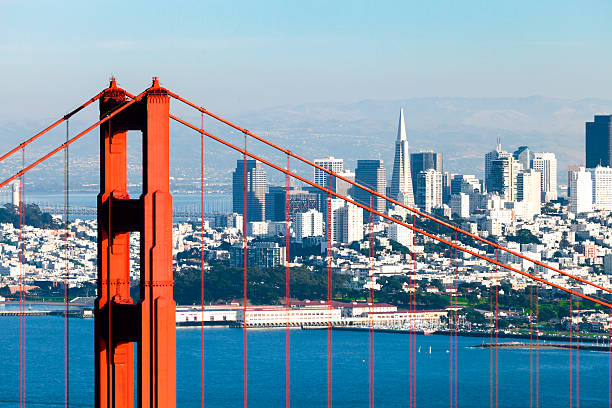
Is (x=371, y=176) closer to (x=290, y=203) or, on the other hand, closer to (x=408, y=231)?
(x=290, y=203)

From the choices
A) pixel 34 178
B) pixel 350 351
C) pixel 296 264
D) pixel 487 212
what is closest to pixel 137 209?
pixel 350 351

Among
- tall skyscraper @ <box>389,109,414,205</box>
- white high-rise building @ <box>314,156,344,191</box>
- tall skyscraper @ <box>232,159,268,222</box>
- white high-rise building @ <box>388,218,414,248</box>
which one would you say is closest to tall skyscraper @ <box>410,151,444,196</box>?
tall skyscraper @ <box>389,109,414,205</box>

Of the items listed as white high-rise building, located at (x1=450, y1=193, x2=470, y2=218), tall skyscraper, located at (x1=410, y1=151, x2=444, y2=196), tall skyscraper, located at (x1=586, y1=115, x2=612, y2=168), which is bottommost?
white high-rise building, located at (x1=450, y1=193, x2=470, y2=218)

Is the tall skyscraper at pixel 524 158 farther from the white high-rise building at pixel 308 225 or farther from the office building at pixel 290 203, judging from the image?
the white high-rise building at pixel 308 225

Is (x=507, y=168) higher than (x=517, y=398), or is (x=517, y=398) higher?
(x=507, y=168)

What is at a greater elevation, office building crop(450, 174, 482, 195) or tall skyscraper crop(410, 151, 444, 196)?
tall skyscraper crop(410, 151, 444, 196)

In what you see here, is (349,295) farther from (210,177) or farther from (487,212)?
(210,177)

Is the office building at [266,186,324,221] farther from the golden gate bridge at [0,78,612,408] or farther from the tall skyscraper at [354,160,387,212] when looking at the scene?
the golden gate bridge at [0,78,612,408]

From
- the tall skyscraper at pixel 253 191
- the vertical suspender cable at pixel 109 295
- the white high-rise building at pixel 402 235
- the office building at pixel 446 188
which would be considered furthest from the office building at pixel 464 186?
the vertical suspender cable at pixel 109 295
